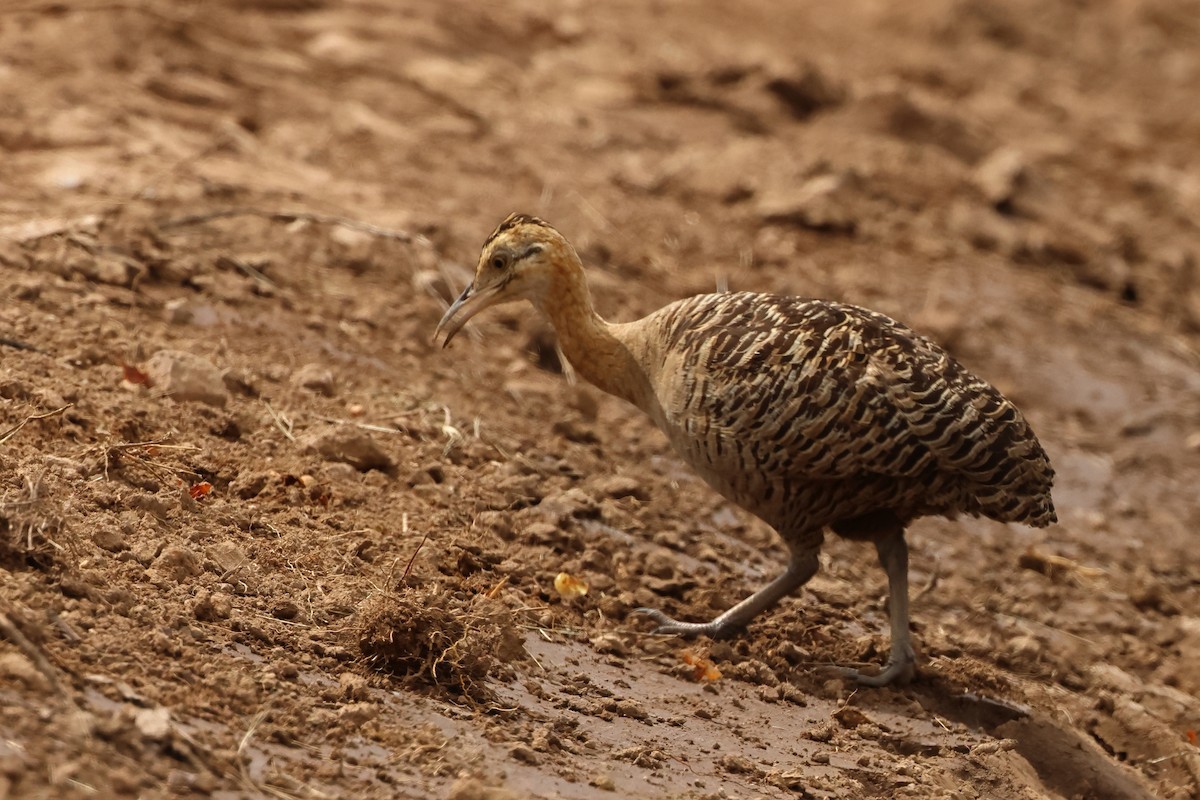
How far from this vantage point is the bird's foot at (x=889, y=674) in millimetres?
5871

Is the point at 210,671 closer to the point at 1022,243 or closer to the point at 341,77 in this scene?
the point at 341,77

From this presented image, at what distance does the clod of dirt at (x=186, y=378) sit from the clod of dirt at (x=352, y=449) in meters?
0.48

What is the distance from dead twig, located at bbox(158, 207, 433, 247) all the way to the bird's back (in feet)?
9.29

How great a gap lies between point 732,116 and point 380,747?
8.31 meters

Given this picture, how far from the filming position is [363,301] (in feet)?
25.5

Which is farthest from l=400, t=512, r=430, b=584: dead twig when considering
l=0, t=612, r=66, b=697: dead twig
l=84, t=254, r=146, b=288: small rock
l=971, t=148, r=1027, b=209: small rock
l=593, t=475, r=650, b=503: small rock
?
l=971, t=148, r=1027, b=209: small rock

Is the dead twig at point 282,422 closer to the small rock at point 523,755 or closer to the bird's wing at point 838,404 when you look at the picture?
the bird's wing at point 838,404

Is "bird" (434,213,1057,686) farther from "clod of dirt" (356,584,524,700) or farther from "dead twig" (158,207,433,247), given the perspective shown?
"dead twig" (158,207,433,247)

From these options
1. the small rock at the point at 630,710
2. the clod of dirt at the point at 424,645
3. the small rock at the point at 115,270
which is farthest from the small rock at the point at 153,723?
the small rock at the point at 115,270

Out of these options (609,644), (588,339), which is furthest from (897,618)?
(588,339)

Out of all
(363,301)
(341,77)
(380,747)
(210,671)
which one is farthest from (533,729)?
(341,77)

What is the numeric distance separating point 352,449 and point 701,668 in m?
1.73

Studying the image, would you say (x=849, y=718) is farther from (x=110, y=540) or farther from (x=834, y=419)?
(x=110, y=540)

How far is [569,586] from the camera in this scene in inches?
235
